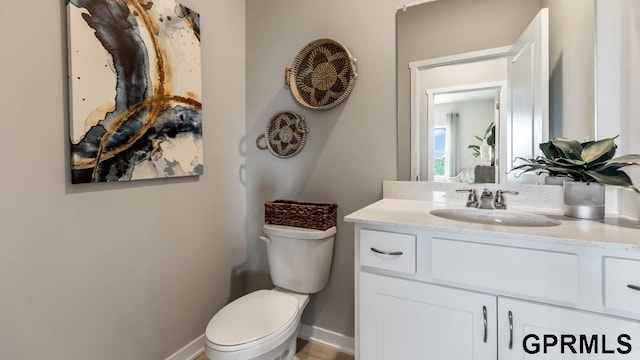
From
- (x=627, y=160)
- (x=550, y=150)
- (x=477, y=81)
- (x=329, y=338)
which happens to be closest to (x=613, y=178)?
(x=627, y=160)

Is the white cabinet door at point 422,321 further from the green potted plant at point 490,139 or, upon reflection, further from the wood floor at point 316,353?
the green potted plant at point 490,139

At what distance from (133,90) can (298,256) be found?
1146 mm

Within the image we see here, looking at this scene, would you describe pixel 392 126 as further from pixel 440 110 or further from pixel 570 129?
pixel 570 129

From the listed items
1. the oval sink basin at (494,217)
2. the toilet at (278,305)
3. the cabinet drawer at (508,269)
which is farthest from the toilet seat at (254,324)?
the oval sink basin at (494,217)

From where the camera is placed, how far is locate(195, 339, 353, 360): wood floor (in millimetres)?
1754

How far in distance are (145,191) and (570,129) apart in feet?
6.56

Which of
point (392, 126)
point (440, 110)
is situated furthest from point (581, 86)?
point (392, 126)

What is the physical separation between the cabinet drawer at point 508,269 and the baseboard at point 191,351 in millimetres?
1434

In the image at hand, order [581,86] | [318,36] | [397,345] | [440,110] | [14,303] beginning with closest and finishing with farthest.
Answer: [14,303], [397,345], [581,86], [440,110], [318,36]

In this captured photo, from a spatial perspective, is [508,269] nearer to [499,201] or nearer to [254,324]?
[499,201]

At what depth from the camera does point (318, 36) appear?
1855mm

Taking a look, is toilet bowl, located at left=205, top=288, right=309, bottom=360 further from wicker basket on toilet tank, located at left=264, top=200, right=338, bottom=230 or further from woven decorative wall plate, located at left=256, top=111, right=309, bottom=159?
woven decorative wall plate, located at left=256, top=111, right=309, bottom=159

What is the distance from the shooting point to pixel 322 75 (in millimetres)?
1822

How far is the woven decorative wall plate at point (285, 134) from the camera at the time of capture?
190 cm
